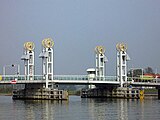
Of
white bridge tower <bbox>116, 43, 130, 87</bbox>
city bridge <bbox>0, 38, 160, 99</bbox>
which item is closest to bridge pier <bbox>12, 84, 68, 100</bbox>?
city bridge <bbox>0, 38, 160, 99</bbox>

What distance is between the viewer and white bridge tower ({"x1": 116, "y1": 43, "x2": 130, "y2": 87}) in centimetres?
14600

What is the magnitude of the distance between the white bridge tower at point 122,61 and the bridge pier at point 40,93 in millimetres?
22699

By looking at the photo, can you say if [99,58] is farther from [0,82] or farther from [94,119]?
[94,119]

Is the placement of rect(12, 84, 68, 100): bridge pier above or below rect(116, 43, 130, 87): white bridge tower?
below

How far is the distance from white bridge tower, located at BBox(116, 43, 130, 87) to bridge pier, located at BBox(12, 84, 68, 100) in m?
22.7

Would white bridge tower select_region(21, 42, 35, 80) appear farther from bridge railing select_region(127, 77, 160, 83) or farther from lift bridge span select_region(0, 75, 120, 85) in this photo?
bridge railing select_region(127, 77, 160, 83)

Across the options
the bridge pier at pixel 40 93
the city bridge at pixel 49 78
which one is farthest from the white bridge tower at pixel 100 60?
the bridge pier at pixel 40 93

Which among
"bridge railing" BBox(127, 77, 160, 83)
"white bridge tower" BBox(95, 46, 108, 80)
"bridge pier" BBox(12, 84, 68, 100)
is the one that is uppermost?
"white bridge tower" BBox(95, 46, 108, 80)

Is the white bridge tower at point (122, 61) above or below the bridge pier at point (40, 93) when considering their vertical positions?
above

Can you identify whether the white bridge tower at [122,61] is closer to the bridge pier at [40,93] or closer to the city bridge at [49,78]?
the city bridge at [49,78]

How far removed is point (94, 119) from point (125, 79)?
77.0 m

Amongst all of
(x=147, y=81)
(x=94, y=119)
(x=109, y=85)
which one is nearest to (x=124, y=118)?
(x=94, y=119)

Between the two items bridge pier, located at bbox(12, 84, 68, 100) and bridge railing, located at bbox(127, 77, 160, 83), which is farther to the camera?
bridge railing, located at bbox(127, 77, 160, 83)

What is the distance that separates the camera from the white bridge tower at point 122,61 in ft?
479
